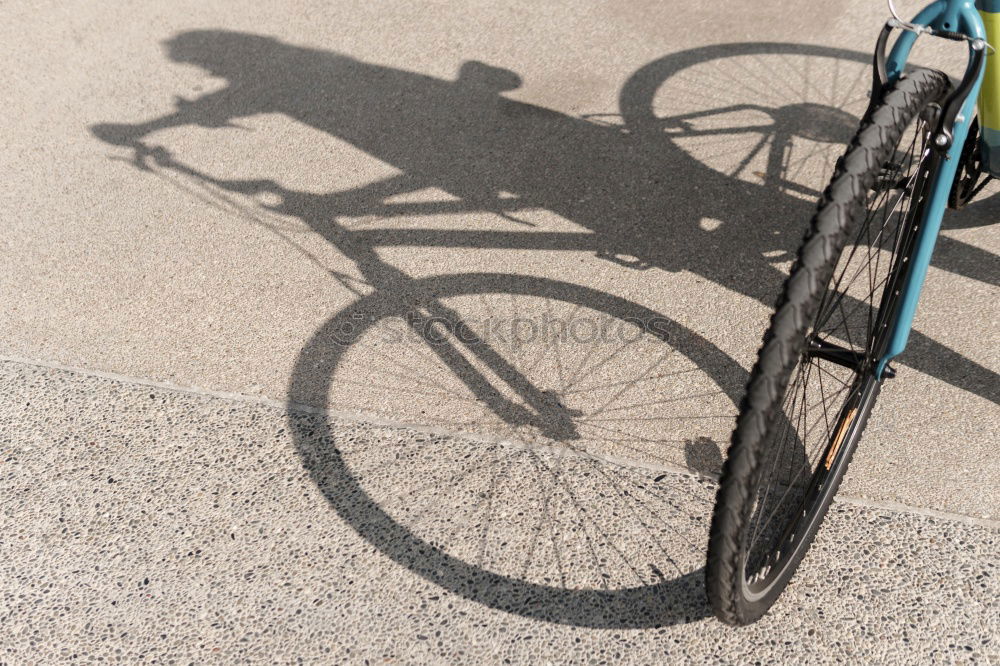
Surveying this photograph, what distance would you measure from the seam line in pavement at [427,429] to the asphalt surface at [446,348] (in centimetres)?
1

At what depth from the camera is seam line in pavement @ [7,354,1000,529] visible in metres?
2.71

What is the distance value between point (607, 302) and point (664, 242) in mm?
→ 481

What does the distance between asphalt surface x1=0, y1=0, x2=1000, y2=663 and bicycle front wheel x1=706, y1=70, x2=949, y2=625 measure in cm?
17

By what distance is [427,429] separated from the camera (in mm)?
3051

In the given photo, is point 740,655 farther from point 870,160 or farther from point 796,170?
point 796,170

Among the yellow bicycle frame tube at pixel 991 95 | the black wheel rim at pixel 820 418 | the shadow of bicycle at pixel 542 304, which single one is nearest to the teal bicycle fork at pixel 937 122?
the black wheel rim at pixel 820 418

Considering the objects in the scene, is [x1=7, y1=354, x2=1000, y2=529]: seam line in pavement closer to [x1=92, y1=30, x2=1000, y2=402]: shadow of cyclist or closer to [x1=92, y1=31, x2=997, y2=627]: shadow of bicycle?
[x1=92, y1=31, x2=997, y2=627]: shadow of bicycle

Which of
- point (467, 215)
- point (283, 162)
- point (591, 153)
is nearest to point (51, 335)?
point (283, 162)

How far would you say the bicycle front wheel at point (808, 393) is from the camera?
6.31 feet

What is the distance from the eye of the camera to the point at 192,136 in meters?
4.53

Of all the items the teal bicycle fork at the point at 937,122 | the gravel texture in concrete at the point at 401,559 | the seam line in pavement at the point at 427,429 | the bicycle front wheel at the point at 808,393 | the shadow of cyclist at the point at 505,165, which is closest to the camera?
the bicycle front wheel at the point at 808,393

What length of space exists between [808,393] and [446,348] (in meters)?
1.28

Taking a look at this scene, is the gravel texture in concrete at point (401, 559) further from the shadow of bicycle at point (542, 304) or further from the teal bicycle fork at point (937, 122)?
the teal bicycle fork at point (937, 122)

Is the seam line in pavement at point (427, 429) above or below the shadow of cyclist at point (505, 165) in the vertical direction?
below
